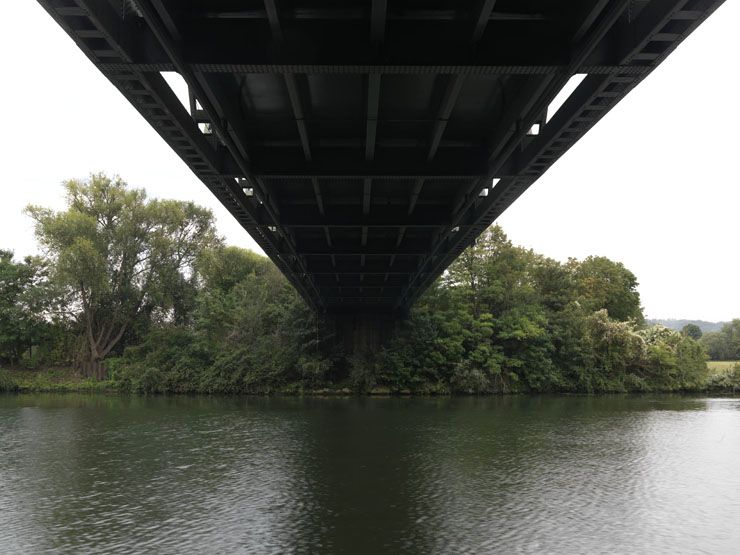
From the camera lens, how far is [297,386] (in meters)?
44.6

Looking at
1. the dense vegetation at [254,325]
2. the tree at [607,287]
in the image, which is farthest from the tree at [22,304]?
the tree at [607,287]

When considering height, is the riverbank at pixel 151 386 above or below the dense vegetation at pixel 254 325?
→ below

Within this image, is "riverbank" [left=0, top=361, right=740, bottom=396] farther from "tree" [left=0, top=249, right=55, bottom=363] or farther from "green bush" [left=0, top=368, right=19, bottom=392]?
"tree" [left=0, top=249, right=55, bottom=363]

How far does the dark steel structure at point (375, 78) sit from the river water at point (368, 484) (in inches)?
325

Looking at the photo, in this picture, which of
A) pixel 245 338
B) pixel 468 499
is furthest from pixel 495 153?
pixel 245 338

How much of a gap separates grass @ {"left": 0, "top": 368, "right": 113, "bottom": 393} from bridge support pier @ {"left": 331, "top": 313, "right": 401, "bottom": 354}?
903 inches

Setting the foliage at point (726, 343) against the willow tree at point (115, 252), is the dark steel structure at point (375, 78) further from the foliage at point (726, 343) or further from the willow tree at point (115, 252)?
the foliage at point (726, 343)

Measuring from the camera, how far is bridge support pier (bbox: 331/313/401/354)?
42094 millimetres

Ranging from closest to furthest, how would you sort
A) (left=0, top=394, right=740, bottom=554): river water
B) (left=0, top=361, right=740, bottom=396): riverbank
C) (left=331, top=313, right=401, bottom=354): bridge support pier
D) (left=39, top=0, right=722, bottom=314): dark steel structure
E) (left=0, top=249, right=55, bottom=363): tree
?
1. (left=39, top=0, right=722, bottom=314): dark steel structure
2. (left=0, top=394, right=740, bottom=554): river water
3. (left=331, top=313, right=401, bottom=354): bridge support pier
4. (left=0, top=361, right=740, bottom=396): riverbank
5. (left=0, top=249, right=55, bottom=363): tree

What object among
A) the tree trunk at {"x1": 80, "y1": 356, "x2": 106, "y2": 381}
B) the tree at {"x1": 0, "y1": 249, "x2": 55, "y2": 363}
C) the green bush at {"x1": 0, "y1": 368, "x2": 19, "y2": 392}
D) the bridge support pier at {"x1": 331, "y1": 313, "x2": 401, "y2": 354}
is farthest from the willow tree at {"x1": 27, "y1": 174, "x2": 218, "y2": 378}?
the bridge support pier at {"x1": 331, "y1": 313, "x2": 401, "y2": 354}

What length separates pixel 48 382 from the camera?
4900cm

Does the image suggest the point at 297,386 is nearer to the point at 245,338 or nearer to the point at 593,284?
the point at 245,338

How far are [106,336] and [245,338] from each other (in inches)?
588

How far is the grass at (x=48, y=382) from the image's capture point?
48.1 m
